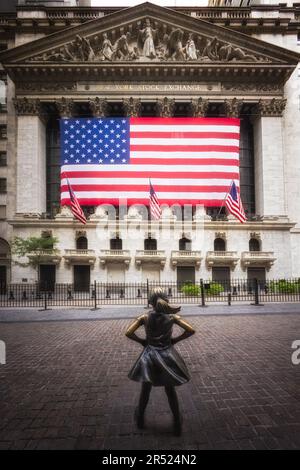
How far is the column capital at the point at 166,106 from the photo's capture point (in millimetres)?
26984

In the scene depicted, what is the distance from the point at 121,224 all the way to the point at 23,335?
17.5 meters

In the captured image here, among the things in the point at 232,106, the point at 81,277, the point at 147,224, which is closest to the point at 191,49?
the point at 232,106

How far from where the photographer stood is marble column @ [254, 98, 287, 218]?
88.2 feet

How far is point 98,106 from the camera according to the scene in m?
27.1

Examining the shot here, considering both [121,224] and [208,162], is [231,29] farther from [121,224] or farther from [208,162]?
[121,224]

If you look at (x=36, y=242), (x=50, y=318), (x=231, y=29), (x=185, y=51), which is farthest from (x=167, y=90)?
(x=50, y=318)

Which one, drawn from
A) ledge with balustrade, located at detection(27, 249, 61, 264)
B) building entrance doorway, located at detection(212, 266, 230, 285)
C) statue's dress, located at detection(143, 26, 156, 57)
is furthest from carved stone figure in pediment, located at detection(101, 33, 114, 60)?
building entrance doorway, located at detection(212, 266, 230, 285)

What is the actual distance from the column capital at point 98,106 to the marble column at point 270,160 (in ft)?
53.7

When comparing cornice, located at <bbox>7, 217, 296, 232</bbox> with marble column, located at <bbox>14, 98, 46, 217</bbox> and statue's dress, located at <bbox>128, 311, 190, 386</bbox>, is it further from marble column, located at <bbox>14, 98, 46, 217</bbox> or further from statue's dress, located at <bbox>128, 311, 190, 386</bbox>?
statue's dress, located at <bbox>128, 311, 190, 386</bbox>

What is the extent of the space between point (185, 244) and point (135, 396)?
73.4 ft

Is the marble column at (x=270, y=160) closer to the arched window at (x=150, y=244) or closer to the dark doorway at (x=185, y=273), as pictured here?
the dark doorway at (x=185, y=273)

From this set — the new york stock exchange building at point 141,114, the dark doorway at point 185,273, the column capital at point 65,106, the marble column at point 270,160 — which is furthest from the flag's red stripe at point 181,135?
the dark doorway at point 185,273

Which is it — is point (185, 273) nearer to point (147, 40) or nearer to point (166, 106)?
point (166, 106)

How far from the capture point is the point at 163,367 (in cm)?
314
